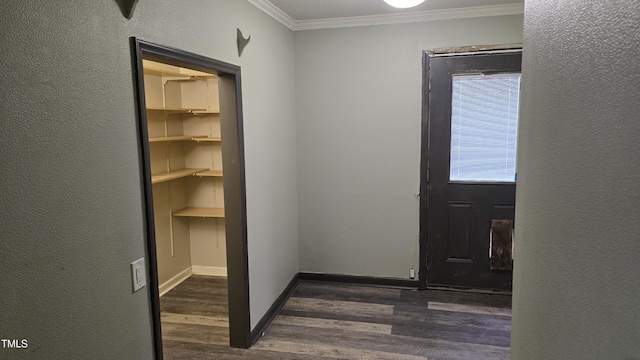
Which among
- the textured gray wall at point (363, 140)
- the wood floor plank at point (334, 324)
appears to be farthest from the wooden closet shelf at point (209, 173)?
the wood floor plank at point (334, 324)

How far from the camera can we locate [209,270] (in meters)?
4.46

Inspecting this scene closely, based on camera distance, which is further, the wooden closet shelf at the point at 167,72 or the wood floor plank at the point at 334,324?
the wooden closet shelf at the point at 167,72

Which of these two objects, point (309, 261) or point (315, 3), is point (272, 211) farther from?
point (315, 3)

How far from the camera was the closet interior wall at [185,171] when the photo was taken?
3.94m

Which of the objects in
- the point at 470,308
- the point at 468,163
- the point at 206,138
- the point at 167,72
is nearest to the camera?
the point at 470,308

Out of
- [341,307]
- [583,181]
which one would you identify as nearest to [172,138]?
[341,307]

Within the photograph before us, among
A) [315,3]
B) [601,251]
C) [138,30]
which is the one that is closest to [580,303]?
[601,251]

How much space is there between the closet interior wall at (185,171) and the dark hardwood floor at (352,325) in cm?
37

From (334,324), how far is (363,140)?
1.69m

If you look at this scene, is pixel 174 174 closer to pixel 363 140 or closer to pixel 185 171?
pixel 185 171

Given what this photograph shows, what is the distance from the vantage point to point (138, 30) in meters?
1.76

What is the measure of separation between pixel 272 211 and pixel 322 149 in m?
0.89

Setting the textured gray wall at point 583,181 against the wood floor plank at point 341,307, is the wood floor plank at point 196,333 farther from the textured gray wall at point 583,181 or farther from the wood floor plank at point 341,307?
the textured gray wall at point 583,181

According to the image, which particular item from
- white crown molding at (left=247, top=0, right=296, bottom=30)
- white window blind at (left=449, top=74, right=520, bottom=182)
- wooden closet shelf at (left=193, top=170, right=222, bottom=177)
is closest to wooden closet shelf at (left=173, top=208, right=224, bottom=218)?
wooden closet shelf at (left=193, top=170, right=222, bottom=177)
